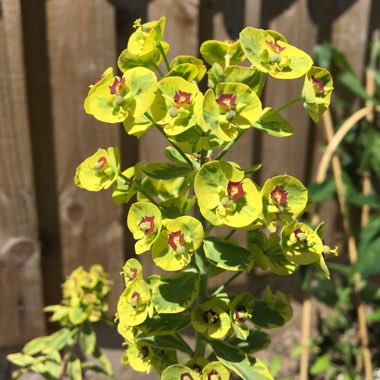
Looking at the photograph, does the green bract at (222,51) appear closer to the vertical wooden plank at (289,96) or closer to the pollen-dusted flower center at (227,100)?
the pollen-dusted flower center at (227,100)

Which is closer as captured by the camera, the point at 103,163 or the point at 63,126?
the point at 103,163

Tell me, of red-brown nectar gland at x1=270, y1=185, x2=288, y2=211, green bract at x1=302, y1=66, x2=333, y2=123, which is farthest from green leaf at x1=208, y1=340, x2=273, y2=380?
green bract at x1=302, y1=66, x2=333, y2=123

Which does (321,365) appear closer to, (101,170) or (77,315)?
(77,315)

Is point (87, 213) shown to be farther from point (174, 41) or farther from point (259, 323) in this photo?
point (259, 323)

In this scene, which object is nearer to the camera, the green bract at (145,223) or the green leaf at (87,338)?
the green bract at (145,223)

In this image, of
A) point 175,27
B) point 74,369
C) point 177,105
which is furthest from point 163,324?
point 175,27

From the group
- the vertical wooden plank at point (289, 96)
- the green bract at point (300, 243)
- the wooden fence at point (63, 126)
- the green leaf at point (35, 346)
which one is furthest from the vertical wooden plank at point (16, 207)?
the green bract at point (300, 243)

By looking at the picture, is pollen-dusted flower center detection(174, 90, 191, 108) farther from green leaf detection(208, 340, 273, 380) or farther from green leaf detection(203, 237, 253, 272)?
green leaf detection(208, 340, 273, 380)

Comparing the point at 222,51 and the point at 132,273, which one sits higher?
the point at 222,51

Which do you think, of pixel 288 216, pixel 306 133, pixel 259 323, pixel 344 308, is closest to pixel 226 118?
pixel 288 216
